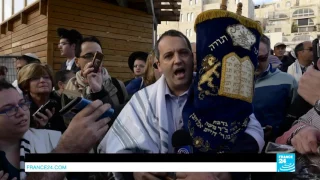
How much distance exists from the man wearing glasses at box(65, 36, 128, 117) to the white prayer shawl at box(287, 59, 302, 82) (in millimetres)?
887

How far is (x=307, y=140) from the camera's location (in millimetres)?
1159

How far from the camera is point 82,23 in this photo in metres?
1.62

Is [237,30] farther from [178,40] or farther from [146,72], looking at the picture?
[146,72]

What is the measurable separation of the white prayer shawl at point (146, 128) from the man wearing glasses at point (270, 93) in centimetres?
15

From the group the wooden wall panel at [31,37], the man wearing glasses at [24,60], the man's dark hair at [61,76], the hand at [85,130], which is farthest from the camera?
the wooden wall panel at [31,37]

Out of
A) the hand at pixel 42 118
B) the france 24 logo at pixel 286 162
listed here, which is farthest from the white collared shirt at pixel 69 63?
the france 24 logo at pixel 286 162

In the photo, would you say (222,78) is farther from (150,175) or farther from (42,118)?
(42,118)

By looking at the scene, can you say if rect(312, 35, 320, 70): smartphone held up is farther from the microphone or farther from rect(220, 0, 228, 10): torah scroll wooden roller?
the microphone

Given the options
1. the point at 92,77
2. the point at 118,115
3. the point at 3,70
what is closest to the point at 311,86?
the point at 118,115

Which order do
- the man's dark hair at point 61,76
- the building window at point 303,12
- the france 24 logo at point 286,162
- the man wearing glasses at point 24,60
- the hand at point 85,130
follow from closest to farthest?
the france 24 logo at point 286,162, the hand at point 85,130, the building window at point 303,12, the man's dark hair at point 61,76, the man wearing glasses at point 24,60

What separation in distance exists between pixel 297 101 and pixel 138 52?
2.60 ft

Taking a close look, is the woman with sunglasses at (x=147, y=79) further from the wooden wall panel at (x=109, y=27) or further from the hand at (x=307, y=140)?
the hand at (x=307, y=140)

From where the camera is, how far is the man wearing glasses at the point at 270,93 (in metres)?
1.40

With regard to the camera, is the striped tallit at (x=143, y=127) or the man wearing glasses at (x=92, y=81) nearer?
the striped tallit at (x=143, y=127)
